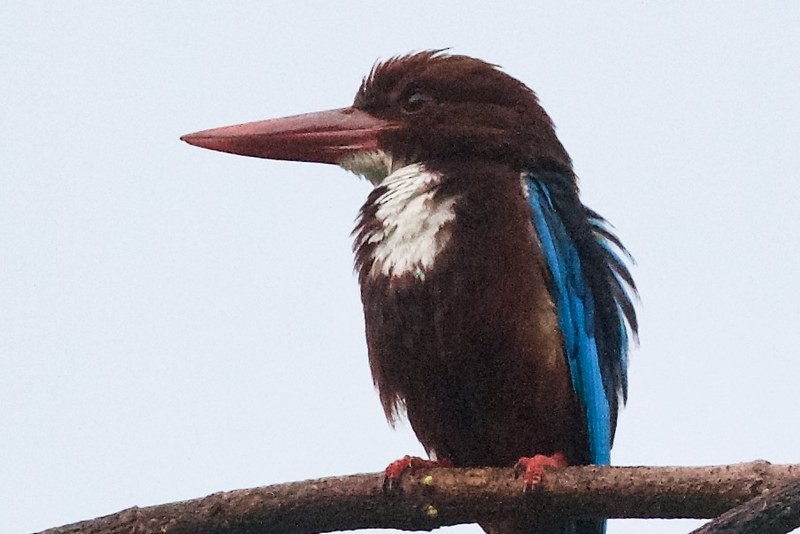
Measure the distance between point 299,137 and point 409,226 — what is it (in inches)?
31.4

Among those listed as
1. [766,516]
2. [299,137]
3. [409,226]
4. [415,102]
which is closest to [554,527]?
[409,226]

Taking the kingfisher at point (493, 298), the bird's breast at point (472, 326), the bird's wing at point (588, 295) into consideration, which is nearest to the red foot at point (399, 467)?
the kingfisher at point (493, 298)

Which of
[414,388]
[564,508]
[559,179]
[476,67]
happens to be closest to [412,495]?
[564,508]

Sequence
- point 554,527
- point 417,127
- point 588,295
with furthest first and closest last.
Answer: point 417,127 → point 588,295 → point 554,527

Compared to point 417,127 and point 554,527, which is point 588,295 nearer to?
point 554,527

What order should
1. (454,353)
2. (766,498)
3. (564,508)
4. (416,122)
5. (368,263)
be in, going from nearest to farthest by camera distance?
1. (766,498)
2. (564,508)
3. (454,353)
4. (368,263)
5. (416,122)

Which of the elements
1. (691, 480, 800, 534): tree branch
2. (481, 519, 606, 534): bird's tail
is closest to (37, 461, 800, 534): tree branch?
(691, 480, 800, 534): tree branch

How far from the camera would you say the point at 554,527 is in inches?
125

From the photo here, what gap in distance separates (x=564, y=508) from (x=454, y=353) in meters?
0.61

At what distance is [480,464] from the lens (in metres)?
3.28

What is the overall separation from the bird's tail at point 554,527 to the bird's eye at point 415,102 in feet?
4.34

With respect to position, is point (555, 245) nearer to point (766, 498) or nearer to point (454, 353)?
point (454, 353)

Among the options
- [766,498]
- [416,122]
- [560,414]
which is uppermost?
[416,122]

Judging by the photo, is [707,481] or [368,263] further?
[368,263]
